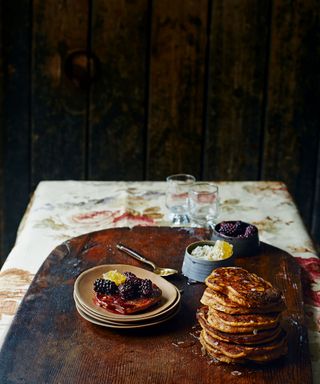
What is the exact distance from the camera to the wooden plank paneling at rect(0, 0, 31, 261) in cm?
257

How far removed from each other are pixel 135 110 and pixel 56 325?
4.97ft

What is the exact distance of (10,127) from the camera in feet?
8.70

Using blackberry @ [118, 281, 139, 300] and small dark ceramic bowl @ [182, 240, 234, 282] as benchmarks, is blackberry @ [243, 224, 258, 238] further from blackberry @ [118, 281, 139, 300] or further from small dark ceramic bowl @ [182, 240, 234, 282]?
blackberry @ [118, 281, 139, 300]

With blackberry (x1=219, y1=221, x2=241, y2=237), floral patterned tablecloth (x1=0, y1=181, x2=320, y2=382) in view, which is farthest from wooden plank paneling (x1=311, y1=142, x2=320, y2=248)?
blackberry (x1=219, y1=221, x2=241, y2=237)

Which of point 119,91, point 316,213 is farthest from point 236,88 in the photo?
point 316,213

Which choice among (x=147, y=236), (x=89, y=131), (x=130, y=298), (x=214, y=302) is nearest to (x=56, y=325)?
(x=130, y=298)

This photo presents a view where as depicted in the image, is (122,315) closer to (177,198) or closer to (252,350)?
(252,350)

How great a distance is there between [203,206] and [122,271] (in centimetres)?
43

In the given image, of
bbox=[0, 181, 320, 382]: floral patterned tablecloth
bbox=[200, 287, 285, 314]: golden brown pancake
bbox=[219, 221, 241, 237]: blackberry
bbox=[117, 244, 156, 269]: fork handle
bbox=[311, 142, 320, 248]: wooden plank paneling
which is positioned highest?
bbox=[200, 287, 285, 314]: golden brown pancake

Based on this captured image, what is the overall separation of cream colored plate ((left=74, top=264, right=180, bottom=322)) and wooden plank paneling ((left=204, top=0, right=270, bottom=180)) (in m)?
1.34

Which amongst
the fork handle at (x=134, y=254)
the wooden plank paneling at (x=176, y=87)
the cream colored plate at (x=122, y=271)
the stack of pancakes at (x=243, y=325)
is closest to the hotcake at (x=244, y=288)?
the stack of pancakes at (x=243, y=325)

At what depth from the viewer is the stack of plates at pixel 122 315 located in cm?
119

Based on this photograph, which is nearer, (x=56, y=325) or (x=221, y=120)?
(x=56, y=325)

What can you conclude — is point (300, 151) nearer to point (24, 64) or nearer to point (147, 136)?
point (147, 136)
